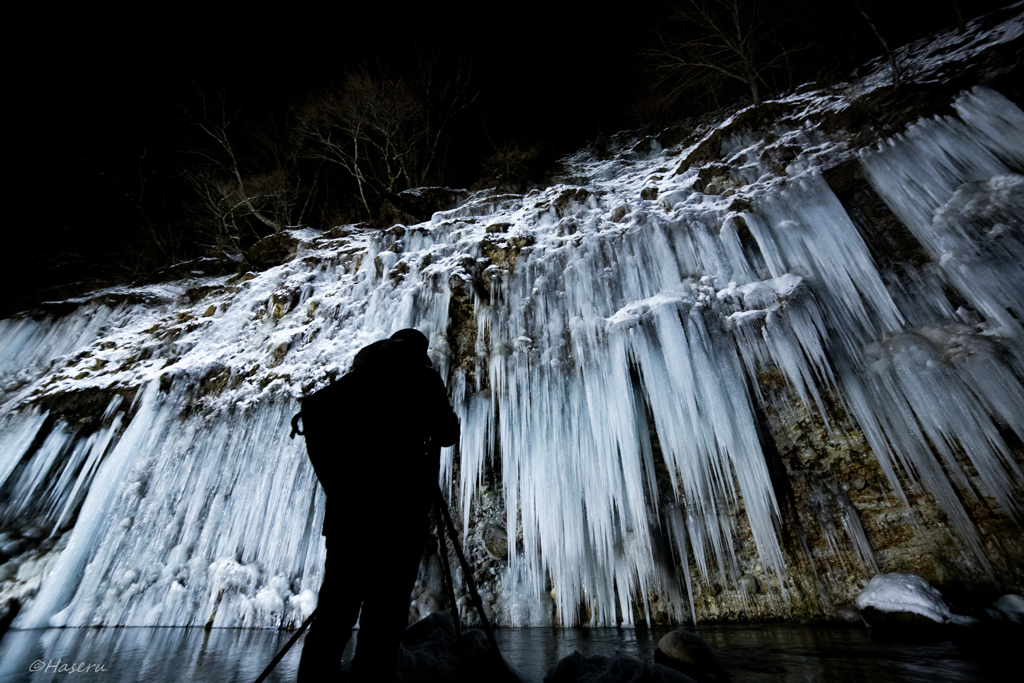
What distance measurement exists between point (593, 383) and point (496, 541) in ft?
8.73

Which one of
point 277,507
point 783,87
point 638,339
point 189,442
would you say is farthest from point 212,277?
point 783,87

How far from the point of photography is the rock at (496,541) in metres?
5.77

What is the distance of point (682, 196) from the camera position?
6.79 meters

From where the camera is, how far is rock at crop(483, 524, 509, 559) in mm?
5766

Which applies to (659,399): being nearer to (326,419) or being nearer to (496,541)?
(496,541)

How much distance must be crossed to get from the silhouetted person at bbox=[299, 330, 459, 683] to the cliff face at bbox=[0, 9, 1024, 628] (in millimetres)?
3757

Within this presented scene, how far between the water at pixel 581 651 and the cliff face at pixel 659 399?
86 cm

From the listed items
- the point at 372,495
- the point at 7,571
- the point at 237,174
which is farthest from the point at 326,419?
Result: the point at 237,174

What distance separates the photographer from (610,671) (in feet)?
6.12

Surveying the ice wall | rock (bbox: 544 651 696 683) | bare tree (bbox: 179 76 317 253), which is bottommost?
rock (bbox: 544 651 696 683)

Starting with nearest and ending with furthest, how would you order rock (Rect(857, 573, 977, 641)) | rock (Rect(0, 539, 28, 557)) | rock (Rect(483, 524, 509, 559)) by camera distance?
rock (Rect(857, 573, 977, 641))
rock (Rect(483, 524, 509, 559))
rock (Rect(0, 539, 28, 557))

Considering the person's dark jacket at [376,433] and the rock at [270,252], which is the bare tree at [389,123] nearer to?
the rock at [270,252]

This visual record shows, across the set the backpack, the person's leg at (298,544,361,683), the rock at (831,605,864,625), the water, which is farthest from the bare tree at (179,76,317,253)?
the rock at (831,605,864,625)

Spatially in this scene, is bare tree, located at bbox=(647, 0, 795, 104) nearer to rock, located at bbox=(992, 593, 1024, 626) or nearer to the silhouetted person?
rock, located at bbox=(992, 593, 1024, 626)
